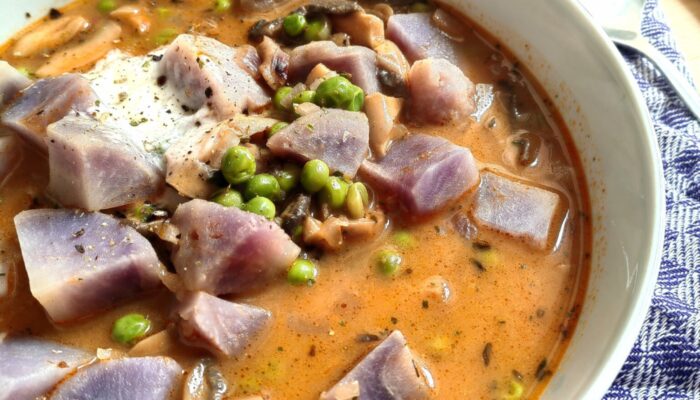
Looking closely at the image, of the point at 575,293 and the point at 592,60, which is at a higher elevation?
the point at 592,60

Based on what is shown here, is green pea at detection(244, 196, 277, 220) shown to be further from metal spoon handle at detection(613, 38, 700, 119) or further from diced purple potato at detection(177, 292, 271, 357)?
metal spoon handle at detection(613, 38, 700, 119)

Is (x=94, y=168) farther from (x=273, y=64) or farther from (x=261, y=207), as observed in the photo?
(x=273, y=64)

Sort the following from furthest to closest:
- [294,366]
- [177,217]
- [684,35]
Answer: [684,35] < [177,217] < [294,366]

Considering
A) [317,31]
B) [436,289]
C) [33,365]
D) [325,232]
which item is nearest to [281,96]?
[317,31]

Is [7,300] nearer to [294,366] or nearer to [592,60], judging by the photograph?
[294,366]

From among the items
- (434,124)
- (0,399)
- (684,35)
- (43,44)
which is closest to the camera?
(0,399)

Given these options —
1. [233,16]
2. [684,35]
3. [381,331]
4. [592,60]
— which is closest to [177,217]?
[381,331]

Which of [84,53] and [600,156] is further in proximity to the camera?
[84,53]

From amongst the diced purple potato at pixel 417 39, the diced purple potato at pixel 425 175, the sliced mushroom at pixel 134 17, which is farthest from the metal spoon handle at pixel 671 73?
the sliced mushroom at pixel 134 17
